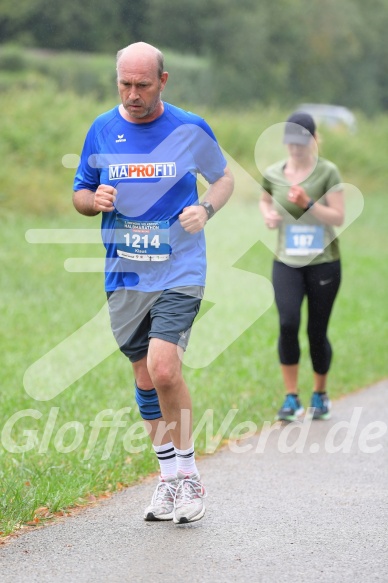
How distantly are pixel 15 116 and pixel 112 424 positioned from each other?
15752mm

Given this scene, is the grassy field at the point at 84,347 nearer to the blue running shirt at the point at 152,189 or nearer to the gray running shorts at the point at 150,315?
the gray running shorts at the point at 150,315

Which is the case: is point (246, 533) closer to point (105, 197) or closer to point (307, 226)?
point (105, 197)

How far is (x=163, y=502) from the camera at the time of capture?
5508mm

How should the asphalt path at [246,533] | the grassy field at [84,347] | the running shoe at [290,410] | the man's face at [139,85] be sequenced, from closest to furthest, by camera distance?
the asphalt path at [246,533], the man's face at [139,85], the grassy field at [84,347], the running shoe at [290,410]

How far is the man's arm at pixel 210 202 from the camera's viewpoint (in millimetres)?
5219

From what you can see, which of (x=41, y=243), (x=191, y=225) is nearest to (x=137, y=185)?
(x=191, y=225)

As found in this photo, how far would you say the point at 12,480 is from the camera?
5938 mm

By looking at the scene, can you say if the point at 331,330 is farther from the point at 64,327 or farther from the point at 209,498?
the point at 209,498

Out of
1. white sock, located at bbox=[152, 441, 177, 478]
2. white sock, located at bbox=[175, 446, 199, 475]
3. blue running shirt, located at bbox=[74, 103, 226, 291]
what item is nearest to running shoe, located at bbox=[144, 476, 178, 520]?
white sock, located at bbox=[152, 441, 177, 478]

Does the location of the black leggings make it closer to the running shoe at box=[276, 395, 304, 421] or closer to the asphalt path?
the running shoe at box=[276, 395, 304, 421]

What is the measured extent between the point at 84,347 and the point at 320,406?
3251mm

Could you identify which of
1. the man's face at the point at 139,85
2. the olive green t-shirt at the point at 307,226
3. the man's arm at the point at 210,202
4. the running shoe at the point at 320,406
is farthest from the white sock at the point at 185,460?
the running shoe at the point at 320,406

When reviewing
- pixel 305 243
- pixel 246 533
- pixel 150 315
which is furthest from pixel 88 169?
pixel 305 243

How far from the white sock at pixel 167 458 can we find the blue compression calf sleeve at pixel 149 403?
16 cm
